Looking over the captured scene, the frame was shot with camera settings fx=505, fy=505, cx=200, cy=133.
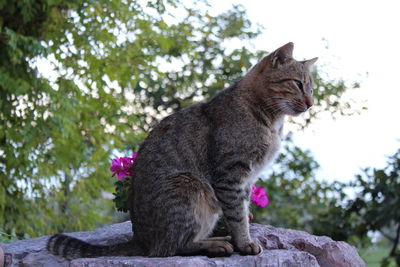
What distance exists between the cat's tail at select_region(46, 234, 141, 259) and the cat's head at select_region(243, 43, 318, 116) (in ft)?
4.32

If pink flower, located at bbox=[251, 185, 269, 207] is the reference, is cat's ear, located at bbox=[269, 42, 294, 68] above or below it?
above

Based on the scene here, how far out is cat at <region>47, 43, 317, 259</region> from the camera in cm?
299

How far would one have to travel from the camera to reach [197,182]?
9.98 feet

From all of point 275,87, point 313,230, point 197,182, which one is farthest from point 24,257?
point 313,230

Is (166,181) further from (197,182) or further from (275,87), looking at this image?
(275,87)

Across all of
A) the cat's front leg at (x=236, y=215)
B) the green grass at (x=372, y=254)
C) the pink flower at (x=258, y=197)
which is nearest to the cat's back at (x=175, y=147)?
the cat's front leg at (x=236, y=215)

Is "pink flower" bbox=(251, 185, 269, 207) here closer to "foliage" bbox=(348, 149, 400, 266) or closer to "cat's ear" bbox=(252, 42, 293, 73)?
"cat's ear" bbox=(252, 42, 293, 73)

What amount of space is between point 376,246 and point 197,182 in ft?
15.4

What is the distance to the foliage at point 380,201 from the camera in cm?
535

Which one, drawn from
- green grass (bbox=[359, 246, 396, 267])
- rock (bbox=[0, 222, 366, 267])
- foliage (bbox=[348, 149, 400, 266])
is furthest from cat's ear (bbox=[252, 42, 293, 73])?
green grass (bbox=[359, 246, 396, 267])

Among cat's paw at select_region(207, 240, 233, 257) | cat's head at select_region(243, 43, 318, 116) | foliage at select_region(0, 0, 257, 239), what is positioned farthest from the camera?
foliage at select_region(0, 0, 257, 239)

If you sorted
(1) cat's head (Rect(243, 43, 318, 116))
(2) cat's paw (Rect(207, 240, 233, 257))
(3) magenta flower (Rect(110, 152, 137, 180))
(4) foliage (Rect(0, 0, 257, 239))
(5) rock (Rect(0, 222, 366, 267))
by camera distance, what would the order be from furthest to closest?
(4) foliage (Rect(0, 0, 257, 239)) → (3) magenta flower (Rect(110, 152, 137, 180)) → (1) cat's head (Rect(243, 43, 318, 116)) → (2) cat's paw (Rect(207, 240, 233, 257)) → (5) rock (Rect(0, 222, 366, 267))

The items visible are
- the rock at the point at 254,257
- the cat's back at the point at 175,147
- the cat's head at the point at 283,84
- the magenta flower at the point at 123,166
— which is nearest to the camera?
the rock at the point at 254,257

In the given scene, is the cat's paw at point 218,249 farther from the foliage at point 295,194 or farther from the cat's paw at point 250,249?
the foliage at point 295,194
